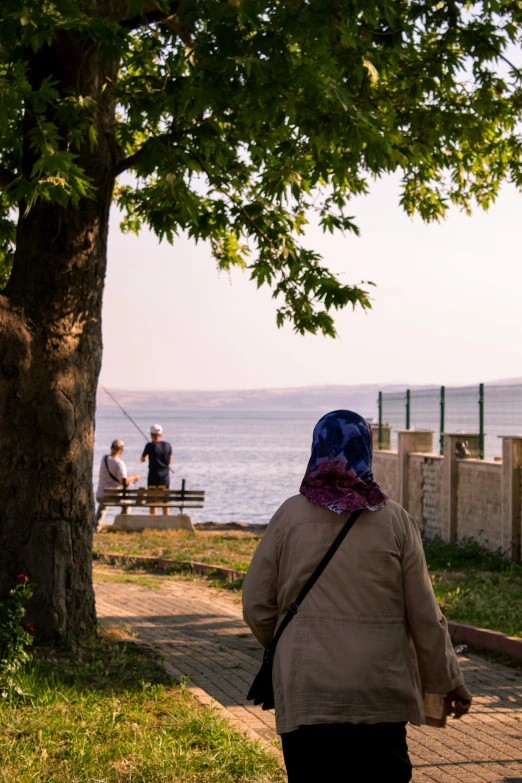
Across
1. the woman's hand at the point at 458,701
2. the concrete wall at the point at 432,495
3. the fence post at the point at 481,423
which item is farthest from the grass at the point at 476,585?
the woman's hand at the point at 458,701

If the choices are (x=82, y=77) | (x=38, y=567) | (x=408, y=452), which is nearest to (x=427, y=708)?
(x=38, y=567)

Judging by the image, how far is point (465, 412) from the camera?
1906cm

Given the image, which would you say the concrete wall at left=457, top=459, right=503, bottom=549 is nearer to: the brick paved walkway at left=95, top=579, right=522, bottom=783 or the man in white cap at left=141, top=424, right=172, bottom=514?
the brick paved walkway at left=95, top=579, right=522, bottom=783

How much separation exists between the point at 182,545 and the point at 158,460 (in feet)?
14.3

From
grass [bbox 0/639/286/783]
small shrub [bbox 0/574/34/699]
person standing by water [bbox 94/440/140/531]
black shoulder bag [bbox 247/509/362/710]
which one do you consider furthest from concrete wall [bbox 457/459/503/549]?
black shoulder bag [bbox 247/509/362/710]

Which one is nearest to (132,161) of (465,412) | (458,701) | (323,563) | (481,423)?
(323,563)

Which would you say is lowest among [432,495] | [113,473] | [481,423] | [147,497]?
[147,497]

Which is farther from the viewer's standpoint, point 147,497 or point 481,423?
point 147,497

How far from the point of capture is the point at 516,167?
563 inches

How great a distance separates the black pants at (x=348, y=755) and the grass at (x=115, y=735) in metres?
1.84

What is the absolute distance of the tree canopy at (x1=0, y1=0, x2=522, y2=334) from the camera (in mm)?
7199

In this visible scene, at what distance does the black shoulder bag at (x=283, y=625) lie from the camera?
3.43m

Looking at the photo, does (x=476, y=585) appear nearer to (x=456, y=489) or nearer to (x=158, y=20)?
(x=456, y=489)

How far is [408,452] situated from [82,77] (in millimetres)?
14276
